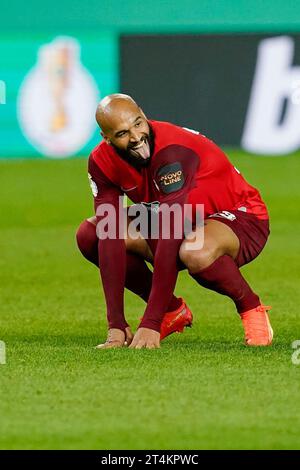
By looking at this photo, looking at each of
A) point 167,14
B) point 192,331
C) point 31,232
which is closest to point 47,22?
point 167,14

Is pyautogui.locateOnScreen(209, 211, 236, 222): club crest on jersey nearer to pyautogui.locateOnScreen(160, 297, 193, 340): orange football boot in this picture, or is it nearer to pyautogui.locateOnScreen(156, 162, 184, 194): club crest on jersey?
pyautogui.locateOnScreen(156, 162, 184, 194): club crest on jersey

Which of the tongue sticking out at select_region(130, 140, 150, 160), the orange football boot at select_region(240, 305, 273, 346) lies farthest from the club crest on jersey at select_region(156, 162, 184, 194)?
the orange football boot at select_region(240, 305, 273, 346)

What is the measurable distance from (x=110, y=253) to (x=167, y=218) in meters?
0.51

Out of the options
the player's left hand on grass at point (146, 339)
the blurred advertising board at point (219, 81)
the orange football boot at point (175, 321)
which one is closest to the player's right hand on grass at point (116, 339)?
the player's left hand on grass at point (146, 339)

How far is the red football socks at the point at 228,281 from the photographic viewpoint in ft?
20.3

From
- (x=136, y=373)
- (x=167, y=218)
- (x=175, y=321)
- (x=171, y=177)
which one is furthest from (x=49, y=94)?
(x=136, y=373)

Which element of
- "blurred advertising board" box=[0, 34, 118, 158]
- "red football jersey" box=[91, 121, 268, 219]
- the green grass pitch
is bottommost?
the green grass pitch

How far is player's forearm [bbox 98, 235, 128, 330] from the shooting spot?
636 cm

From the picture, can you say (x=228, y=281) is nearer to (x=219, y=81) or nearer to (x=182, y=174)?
(x=182, y=174)

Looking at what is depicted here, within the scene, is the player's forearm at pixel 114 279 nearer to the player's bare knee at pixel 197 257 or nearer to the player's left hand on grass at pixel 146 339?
the player's left hand on grass at pixel 146 339

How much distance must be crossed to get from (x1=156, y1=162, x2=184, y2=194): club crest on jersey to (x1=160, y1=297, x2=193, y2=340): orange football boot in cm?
83

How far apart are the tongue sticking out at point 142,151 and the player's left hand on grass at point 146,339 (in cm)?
80

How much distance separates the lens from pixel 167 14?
57.1ft

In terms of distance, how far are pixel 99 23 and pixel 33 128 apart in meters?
2.73
